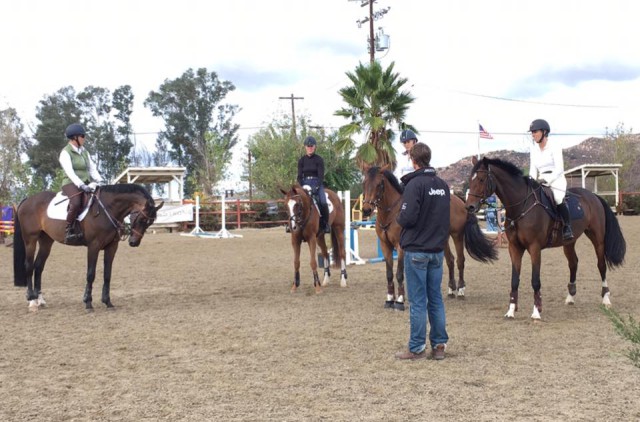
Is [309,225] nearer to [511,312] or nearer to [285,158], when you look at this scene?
[511,312]

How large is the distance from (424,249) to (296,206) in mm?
4482

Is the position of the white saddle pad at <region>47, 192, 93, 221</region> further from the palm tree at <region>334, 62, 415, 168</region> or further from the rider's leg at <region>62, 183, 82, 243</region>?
the palm tree at <region>334, 62, 415, 168</region>

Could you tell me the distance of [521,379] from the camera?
498cm

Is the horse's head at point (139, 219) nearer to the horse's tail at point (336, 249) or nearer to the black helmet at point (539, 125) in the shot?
the horse's tail at point (336, 249)

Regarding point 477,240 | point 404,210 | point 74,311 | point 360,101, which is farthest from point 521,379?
point 360,101

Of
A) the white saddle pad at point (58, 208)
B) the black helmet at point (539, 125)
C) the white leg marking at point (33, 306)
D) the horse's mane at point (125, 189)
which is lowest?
the white leg marking at point (33, 306)

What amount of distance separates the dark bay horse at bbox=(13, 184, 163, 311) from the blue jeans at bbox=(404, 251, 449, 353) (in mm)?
4656

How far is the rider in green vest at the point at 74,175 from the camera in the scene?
28.6ft

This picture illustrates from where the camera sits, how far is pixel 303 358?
587cm

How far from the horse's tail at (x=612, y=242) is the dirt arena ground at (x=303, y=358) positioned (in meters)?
0.70

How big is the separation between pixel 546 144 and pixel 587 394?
4458mm

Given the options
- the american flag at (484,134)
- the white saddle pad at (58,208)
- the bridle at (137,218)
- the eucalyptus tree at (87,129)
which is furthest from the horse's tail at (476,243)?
the eucalyptus tree at (87,129)

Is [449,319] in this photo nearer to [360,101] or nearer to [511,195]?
[511,195]

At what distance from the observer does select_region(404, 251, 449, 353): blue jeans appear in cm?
572
